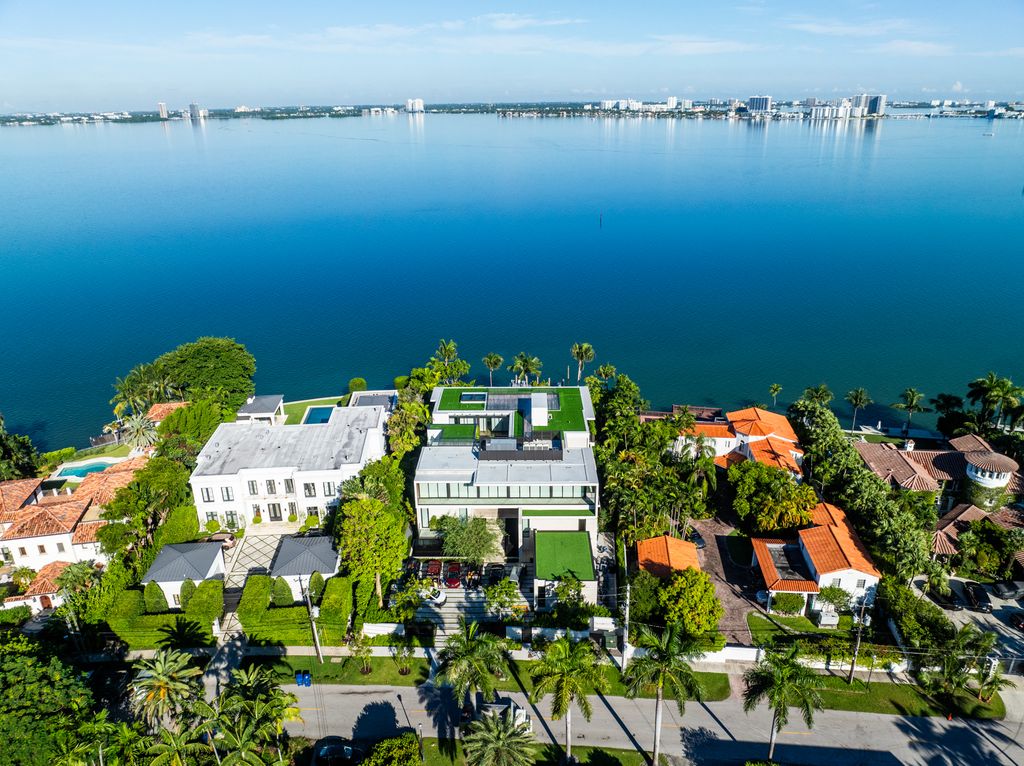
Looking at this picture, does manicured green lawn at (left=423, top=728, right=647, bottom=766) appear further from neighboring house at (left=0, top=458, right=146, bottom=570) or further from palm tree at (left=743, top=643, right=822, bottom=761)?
neighboring house at (left=0, top=458, right=146, bottom=570)

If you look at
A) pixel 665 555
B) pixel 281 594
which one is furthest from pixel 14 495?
pixel 665 555

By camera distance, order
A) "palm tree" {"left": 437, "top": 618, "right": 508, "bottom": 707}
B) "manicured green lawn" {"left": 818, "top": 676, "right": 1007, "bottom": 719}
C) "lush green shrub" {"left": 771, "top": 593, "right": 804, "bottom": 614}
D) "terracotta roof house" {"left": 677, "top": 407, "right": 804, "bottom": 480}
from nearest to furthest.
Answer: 1. "palm tree" {"left": 437, "top": 618, "right": 508, "bottom": 707}
2. "manicured green lawn" {"left": 818, "top": 676, "right": 1007, "bottom": 719}
3. "lush green shrub" {"left": 771, "top": 593, "right": 804, "bottom": 614}
4. "terracotta roof house" {"left": 677, "top": 407, "right": 804, "bottom": 480}

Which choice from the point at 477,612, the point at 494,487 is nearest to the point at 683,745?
the point at 477,612

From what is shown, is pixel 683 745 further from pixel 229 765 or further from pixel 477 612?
pixel 229 765

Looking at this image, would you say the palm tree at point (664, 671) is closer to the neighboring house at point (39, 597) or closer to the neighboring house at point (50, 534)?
the neighboring house at point (39, 597)

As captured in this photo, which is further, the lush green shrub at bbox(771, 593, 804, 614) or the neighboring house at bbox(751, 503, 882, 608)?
the lush green shrub at bbox(771, 593, 804, 614)

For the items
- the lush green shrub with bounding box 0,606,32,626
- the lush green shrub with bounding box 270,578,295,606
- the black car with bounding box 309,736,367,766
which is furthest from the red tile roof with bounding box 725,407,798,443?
the lush green shrub with bounding box 0,606,32,626
